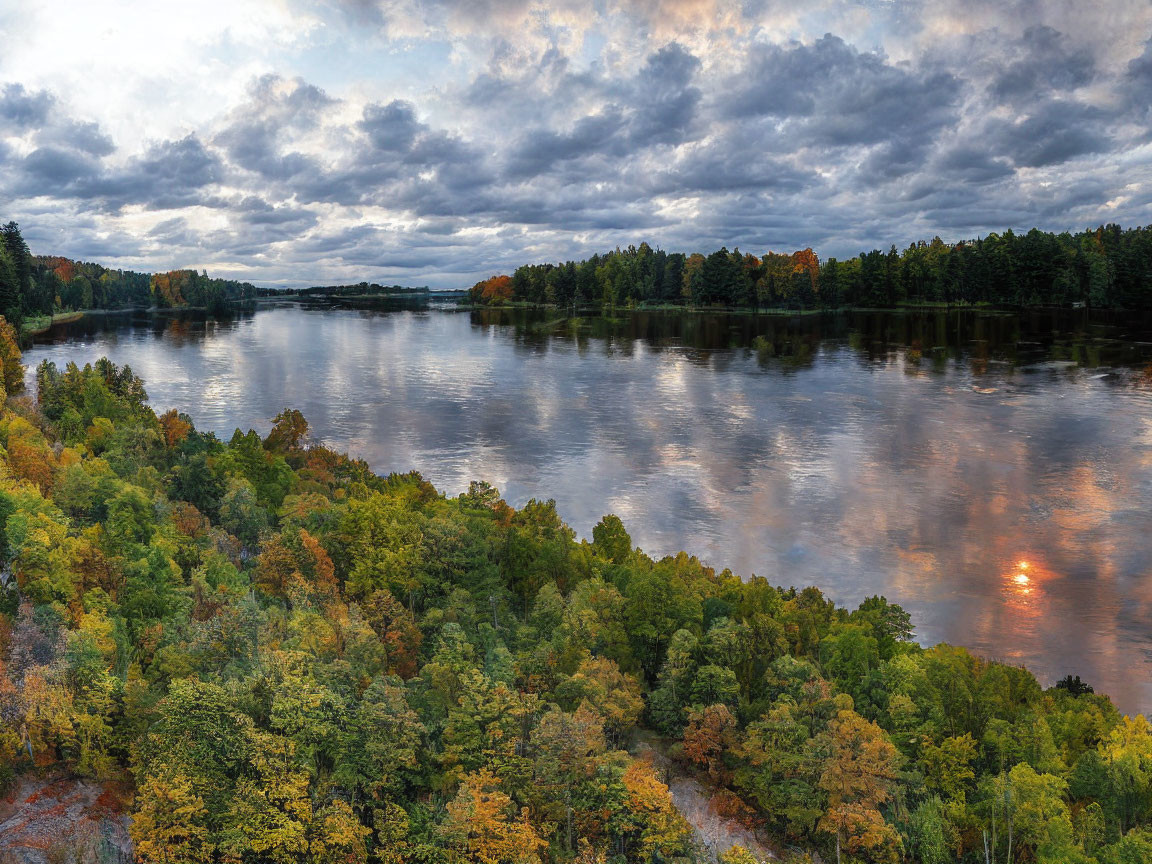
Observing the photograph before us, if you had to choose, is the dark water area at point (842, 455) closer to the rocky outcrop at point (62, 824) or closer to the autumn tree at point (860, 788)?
the autumn tree at point (860, 788)

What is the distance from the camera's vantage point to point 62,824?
3612 centimetres

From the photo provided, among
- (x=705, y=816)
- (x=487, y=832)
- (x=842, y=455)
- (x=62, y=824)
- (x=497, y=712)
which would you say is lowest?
(x=705, y=816)

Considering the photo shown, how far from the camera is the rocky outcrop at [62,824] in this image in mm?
33500

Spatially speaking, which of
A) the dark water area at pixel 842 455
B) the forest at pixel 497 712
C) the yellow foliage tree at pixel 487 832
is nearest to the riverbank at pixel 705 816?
the forest at pixel 497 712

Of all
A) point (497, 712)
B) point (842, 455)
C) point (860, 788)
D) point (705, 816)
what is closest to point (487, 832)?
point (497, 712)

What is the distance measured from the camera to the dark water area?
194 feet

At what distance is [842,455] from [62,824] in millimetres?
81944

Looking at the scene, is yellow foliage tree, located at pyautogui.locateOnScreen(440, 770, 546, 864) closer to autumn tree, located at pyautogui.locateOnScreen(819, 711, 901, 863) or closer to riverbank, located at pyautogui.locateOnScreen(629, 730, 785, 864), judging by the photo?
riverbank, located at pyautogui.locateOnScreen(629, 730, 785, 864)

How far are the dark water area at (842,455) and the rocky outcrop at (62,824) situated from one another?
44046 millimetres

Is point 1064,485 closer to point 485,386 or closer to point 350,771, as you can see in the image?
point 350,771

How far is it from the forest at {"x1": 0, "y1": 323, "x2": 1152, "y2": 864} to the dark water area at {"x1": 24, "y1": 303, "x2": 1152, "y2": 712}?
9.35 metres

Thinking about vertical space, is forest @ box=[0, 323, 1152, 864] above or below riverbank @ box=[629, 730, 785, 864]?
above

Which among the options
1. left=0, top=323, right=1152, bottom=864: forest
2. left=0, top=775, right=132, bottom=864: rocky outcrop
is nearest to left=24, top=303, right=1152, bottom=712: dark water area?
left=0, top=323, right=1152, bottom=864: forest

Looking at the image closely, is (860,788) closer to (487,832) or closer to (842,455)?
(487,832)
